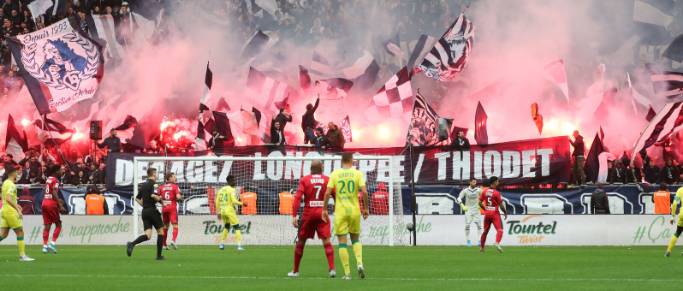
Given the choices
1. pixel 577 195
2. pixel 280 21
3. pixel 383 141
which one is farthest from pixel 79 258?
pixel 280 21

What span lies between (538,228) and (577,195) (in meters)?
2.20

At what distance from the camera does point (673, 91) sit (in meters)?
28.8

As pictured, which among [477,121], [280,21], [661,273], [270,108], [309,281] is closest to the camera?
[309,281]

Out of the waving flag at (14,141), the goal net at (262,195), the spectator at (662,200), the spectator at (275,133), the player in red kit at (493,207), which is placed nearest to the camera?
the player in red kit at (493,207)

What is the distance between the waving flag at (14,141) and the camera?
111 ft

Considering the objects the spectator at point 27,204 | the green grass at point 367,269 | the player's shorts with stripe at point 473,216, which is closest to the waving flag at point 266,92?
the spectator at point 27,204

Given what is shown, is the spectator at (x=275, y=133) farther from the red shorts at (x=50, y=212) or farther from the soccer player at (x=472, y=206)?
the red shorts at (x=50, y=212)

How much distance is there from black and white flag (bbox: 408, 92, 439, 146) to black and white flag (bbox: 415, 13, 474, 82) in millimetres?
4074

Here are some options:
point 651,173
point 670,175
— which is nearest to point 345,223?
point 670,175

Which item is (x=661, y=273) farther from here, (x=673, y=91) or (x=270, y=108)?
(x=270, y=108)

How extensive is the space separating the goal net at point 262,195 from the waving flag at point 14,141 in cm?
1186

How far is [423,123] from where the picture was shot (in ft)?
86.4

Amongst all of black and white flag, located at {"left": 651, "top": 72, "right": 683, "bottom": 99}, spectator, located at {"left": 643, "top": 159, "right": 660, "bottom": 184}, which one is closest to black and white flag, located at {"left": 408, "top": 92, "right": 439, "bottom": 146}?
spectator, located at {"left": 643, "top": 159, "right": 660, "bottom": 184}

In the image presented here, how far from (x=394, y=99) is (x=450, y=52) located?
3405 millimetres
